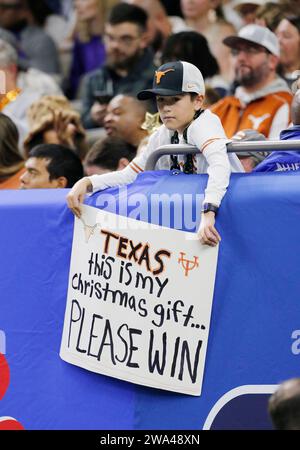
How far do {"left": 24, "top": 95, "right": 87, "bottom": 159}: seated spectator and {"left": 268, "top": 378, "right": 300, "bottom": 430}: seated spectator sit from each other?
5.39 metres

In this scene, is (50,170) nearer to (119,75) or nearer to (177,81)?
(177,81)

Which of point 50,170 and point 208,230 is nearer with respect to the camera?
point 208,230

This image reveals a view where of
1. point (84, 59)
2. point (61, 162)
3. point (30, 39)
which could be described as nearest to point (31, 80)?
point (84, 59)

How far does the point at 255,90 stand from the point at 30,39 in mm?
4663

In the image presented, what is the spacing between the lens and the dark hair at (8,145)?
30.1 ft

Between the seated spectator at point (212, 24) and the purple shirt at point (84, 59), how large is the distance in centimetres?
115

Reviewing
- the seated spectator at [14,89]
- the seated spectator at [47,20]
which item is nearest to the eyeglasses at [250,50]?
the seated spectator at [14,89]

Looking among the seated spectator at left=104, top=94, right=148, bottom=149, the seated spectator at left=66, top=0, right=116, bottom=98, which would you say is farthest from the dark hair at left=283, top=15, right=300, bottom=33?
the seated spectator at left=66, top=0, right=116, bottom=98

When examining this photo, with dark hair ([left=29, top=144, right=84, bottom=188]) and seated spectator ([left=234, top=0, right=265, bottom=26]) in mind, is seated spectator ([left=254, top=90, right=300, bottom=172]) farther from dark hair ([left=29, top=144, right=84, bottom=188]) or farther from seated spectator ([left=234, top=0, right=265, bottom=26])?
seated spectator ([left=234, top=0, right=265, bottom=26])

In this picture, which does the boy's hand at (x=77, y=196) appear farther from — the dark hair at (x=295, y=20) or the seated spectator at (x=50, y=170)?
the dark hair at (x=295, y=20)

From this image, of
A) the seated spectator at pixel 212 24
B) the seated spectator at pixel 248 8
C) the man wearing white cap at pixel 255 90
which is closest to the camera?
the man wearing white cap at pixel 255 90

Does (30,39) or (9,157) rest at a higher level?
(30,39)

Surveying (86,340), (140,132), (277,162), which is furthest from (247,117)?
(86,340)

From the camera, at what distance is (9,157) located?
9.22m
